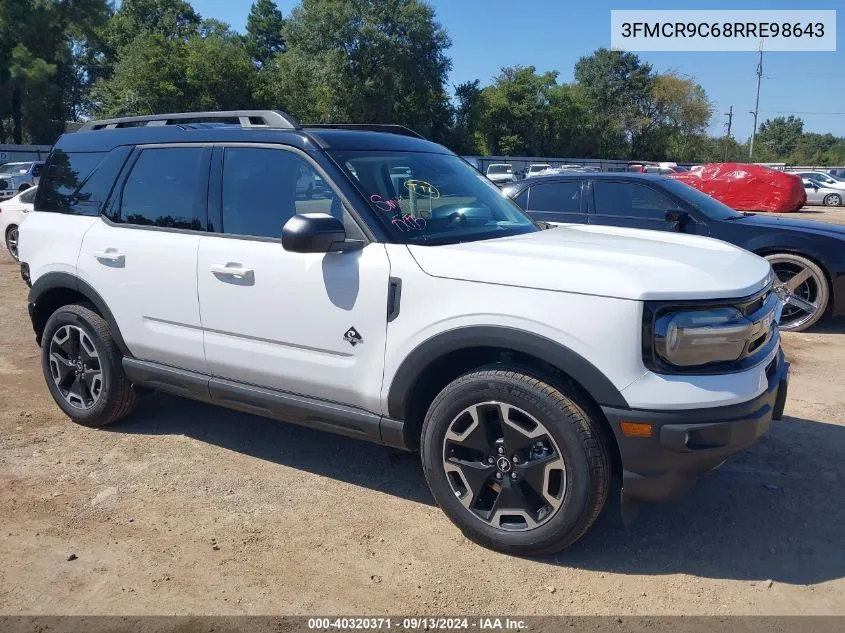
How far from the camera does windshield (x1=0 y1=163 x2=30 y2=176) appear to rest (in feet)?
85.3

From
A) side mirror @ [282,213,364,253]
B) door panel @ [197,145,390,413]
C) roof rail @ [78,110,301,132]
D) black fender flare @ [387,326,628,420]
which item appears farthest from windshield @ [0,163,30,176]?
black fender flare @ [387,326,628,420]

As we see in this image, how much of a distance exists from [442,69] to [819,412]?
2041 inches

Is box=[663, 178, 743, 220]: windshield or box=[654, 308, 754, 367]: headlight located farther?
box=[663, 178, 743, 220]: windshield

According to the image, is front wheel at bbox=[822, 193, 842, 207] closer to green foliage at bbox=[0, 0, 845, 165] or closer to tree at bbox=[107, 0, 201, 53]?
green foliage at bbox=[0, 0, 845, 165]

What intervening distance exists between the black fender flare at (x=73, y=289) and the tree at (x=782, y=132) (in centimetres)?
11786

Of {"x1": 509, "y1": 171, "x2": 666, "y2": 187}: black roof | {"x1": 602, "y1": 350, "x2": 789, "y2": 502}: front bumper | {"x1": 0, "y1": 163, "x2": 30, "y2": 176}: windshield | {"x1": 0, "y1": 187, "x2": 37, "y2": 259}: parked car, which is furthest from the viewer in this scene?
{"x1": 0, "y1": 163, "x2": 30, "y2": 176}: windshield

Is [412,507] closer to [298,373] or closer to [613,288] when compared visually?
[298,373]

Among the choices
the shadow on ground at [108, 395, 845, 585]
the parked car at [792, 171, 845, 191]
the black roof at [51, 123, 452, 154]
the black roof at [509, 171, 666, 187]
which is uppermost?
the black roof at [51, 123, 452, 154]

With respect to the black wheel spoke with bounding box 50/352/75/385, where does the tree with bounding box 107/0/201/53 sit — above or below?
above

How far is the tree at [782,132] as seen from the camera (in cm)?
11175

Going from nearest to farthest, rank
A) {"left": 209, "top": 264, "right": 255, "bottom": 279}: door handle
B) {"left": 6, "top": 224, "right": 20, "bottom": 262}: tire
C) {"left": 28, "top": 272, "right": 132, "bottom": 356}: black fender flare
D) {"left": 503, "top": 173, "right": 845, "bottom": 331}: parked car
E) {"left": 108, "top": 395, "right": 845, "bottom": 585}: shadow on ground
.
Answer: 1. {"left": 108, "top": 395, "right": 845, "bottom": 585}: shadow on ground
2. {"left": 209, "top": 264, "right": 255, "bottom": 279}: door handle
3. {"left": 28, "top": 272, "right": 132, "bottom": 356}: black fender flare
4. {"left": 503, "top": 173, "right": 845, "bottom": 331}: parked car
5. {"left": 6, "top": 224, "right": 20, "bottom": 262}: tire

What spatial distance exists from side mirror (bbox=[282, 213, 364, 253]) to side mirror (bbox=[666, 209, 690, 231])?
501 centimetres

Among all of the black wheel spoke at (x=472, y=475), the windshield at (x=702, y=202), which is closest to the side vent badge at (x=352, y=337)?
the black wheel spoke at (x=472, y=475)

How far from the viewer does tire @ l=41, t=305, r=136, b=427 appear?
4.52m
